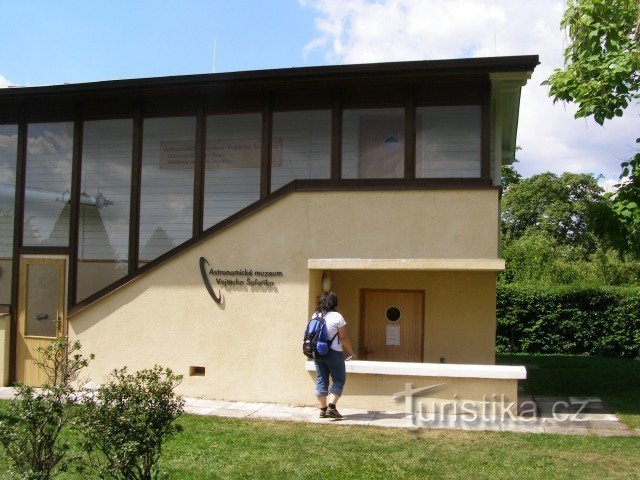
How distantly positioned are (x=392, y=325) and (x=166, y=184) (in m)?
4.47

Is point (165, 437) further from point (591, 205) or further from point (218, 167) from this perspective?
point (591, 205)

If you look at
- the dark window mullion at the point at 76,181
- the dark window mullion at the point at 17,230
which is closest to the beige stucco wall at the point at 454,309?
the dark window mullion at the point at 76,181

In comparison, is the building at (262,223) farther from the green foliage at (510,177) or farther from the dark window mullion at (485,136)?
the green foliage at (510,177)

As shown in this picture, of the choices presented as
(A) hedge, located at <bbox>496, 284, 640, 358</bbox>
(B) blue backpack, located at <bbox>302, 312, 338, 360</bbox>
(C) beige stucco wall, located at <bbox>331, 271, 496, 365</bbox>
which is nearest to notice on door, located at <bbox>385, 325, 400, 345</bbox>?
(C) beige stucco wall, located at <bbox>331, 271, 496, 365</bbox>

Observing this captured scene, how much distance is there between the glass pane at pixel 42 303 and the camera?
12.0 meters

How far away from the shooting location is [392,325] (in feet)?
37.4

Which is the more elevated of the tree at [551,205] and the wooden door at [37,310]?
the tree at [551,205]

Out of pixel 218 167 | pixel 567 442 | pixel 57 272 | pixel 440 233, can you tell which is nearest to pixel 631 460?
pixel 567 442

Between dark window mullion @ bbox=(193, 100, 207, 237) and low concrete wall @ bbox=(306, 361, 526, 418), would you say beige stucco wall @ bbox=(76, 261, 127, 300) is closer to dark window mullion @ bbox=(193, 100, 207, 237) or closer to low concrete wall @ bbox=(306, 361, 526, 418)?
dark window mullion @ bbox=(193, 100, 207, 237)

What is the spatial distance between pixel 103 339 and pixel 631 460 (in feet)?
25.5

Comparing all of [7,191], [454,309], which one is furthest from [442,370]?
[7,191]

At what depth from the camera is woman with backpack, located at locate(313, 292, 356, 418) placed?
30.1 ft

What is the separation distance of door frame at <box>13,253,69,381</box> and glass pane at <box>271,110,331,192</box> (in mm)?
3937

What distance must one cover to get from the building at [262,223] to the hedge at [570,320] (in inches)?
357
